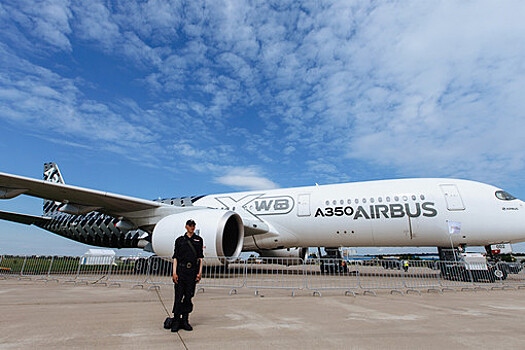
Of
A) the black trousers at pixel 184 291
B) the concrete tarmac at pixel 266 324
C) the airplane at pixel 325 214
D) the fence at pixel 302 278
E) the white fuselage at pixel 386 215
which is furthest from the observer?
the white fuselage at pixel 386 215

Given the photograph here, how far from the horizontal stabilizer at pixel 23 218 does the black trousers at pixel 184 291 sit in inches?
566

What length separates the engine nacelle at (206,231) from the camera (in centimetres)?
923

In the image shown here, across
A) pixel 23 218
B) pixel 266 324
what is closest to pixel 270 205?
pixel 266 324

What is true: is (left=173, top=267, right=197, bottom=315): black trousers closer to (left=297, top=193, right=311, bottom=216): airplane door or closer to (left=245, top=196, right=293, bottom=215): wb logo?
(left=297, top=193, right=311, bottom=216): airplane door

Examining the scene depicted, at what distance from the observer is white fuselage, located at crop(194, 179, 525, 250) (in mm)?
10156

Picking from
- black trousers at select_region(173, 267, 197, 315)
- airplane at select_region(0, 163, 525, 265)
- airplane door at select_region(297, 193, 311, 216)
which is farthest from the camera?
airplane door at select_region(297, 193, 311, 216)

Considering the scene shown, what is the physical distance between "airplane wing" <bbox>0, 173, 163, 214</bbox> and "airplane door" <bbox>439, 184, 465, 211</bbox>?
34.2 ft

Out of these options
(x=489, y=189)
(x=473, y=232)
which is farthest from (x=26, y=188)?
(x=489, y=189)

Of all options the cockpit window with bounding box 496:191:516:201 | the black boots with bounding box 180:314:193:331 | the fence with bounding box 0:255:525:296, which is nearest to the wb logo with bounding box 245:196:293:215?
the fence with bounding box 0:255:525:296

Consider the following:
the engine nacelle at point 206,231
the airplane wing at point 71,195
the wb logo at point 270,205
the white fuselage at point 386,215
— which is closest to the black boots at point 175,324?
the engine nacelle at point 206,231

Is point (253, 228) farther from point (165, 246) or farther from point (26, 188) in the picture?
point (26, 188)

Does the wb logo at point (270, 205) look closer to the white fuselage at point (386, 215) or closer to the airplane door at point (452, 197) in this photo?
the white fuselage at point (386, 215)

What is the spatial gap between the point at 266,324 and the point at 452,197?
9636mm

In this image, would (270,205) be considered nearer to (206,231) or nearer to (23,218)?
(206,231)
